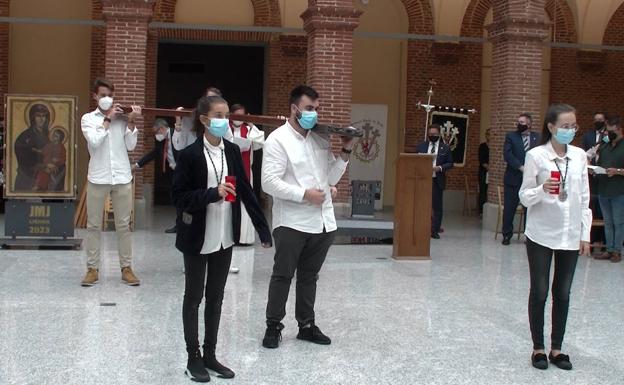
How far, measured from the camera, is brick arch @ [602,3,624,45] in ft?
64.9

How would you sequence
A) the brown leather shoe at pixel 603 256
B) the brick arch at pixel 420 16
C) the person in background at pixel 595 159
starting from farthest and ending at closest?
1. the brick arch at pixel 420 16
2. the person in background at pixel 595 159
3. the brown leather shoe at pixel 603 256

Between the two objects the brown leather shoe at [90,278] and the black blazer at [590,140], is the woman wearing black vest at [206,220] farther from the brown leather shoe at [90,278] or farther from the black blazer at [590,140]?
the black blazer at [590,140]

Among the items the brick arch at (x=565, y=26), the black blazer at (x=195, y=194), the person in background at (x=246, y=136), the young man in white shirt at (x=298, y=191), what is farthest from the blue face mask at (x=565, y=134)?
the brick arch at (x=565, y=26)

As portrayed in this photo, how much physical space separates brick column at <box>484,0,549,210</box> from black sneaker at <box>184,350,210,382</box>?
1045 centimetres

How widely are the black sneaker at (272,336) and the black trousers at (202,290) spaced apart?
2.87 feet

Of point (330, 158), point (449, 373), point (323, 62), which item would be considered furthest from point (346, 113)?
point (449, 373)

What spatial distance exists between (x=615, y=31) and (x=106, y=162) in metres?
15.0

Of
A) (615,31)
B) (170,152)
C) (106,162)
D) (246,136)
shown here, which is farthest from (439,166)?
(615,31)

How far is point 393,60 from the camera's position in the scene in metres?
19.7

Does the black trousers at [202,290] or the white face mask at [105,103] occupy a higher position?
the white face mask at [105,103]

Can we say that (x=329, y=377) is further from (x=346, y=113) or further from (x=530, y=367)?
(x=346, y=113)

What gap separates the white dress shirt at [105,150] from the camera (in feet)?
27.3

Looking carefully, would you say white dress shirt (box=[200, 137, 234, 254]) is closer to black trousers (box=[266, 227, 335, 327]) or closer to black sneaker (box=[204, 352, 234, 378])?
black sneaker (box=[204, 352, 234, 378])

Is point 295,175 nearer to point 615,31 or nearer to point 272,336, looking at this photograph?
point 272,336
